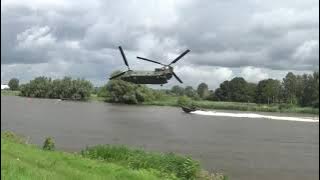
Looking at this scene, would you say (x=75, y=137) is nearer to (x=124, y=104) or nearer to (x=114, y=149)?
(x=114, y=149)

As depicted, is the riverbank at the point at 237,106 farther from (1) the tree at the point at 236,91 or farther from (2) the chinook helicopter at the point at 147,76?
(2) the chinook helicopter at the point at 147,76

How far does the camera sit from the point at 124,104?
448 feet

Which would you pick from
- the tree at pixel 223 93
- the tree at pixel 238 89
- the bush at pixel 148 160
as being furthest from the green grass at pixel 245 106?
the bush at pixel 148 160

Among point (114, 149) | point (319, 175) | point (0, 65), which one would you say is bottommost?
point (319, 175)

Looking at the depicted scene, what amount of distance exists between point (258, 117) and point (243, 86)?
28.1 meters

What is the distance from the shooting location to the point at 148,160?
25.3m

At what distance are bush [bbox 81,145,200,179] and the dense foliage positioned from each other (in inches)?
3518

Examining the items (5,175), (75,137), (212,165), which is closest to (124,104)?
(75,137)

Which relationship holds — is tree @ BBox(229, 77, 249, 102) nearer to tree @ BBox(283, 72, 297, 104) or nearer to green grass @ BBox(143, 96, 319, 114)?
green grass @ BBox(143, 96, 319, 114)

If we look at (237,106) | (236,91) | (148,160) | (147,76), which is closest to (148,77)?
(147,76)

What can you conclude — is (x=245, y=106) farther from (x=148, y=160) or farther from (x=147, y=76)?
(x=147, y=76)

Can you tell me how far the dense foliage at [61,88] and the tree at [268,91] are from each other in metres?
41.5

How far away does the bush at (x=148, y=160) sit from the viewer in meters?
24.6

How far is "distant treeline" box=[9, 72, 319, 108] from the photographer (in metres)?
127
